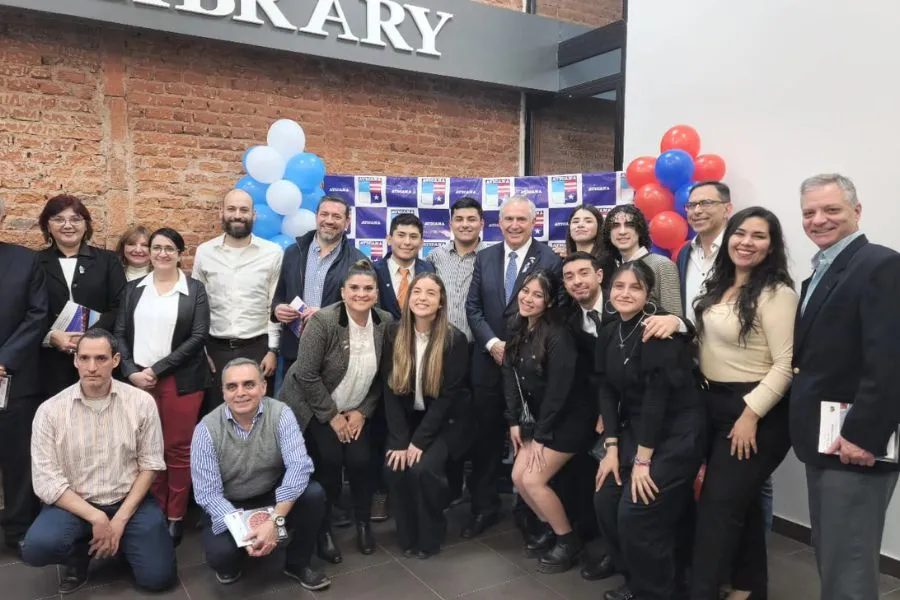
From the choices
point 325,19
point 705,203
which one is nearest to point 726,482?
point 705,203

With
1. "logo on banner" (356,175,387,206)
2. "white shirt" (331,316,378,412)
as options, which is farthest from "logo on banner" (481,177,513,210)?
"white shirt" (331,316,378,412)

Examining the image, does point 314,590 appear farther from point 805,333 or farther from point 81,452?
point 805,333

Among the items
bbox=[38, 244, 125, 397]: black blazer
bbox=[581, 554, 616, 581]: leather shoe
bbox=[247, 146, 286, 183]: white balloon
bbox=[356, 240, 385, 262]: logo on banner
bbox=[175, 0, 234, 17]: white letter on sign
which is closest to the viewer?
bbox=[581, 554, 616, 581]: leather shoe

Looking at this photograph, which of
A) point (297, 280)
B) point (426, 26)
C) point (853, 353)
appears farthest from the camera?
point (426, 26)

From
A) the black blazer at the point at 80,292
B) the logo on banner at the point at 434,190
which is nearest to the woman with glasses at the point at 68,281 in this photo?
the black blazer at the point at 80,292

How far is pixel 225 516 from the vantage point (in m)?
2.63

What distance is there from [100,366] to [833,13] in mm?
3805

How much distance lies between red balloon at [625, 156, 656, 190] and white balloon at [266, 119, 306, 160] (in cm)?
224

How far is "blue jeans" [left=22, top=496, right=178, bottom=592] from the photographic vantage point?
265 centimetres

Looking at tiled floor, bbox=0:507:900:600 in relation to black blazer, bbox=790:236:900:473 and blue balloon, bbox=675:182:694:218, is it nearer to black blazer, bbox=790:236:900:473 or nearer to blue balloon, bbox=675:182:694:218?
black blazer, bbox=790:236:900:473

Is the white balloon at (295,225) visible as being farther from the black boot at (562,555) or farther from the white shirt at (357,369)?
the black boot at (562,555)

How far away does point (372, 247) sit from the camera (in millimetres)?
4824

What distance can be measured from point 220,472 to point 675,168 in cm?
286

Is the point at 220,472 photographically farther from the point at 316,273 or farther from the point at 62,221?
the point at 62,221
